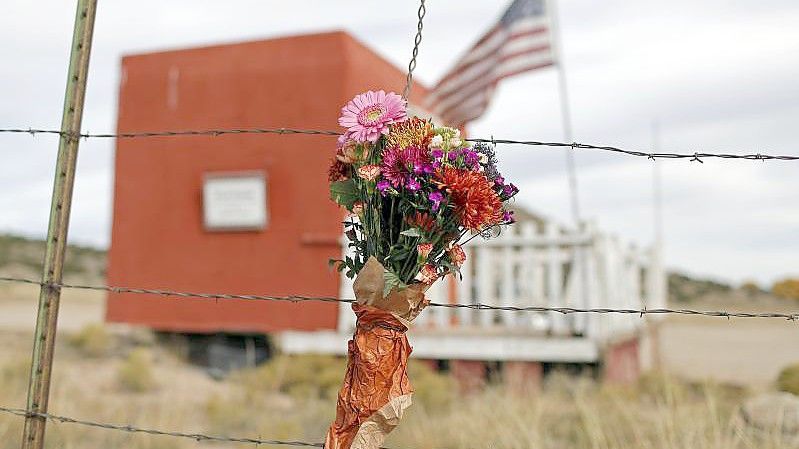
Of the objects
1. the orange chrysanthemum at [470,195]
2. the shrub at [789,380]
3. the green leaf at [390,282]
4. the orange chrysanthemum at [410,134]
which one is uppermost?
the orange chrysanthemum at [410,134]

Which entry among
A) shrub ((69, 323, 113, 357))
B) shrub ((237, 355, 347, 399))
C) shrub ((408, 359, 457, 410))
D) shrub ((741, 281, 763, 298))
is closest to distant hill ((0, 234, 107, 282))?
shrub ((69, 323, 113, 357))

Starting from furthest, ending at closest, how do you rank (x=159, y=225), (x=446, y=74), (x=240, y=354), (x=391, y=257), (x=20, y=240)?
(x=20, y=240)
(x=159, y=225)
(x=240, y=354)
(x=446, y=74)
(x=391, y=257)

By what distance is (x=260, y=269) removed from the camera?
413 inches

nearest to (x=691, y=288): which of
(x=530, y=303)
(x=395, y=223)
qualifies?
(x=530, y=303)

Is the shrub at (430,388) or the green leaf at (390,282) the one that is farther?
the shrub at (430,388)

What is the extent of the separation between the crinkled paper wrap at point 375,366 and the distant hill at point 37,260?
31.1 m

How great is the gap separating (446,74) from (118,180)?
14.2ft

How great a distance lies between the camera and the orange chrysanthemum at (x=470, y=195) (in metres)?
2.54

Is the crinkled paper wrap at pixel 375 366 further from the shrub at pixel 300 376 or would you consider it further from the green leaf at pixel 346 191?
the shrub at pixel 300 376

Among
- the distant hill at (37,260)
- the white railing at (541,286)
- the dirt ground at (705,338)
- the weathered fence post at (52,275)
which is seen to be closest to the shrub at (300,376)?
the white railing at (541,286)

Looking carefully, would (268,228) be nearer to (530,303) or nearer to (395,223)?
(530,303)

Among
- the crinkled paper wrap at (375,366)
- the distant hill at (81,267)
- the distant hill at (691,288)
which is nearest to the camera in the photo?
the crinkled paper wrap at (375,366)

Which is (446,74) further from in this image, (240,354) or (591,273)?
(240,354)

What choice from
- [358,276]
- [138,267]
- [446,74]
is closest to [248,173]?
[138,267]
